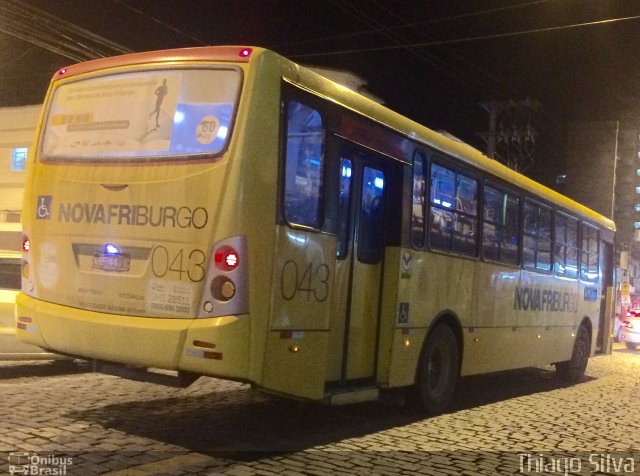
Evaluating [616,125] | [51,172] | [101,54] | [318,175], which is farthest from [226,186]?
[616,125]

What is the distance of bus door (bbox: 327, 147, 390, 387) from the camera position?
21.2 feet

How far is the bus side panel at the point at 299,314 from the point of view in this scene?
18.0ft

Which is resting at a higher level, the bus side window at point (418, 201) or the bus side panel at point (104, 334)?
the bus side window at point (418, 201)

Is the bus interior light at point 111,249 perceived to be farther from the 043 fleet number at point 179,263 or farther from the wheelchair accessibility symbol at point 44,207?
the wheelchair accessibility symbol at point 44,207

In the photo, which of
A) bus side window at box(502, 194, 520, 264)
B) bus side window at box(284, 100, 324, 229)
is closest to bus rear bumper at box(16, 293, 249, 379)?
bus side window at box(284, 100, 324, 229)

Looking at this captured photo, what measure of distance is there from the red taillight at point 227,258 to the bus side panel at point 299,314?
377mm

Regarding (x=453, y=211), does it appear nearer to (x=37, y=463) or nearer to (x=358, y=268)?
(x=358, y=268)

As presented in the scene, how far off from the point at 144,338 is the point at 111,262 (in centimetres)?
76

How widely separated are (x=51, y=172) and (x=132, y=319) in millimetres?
1726

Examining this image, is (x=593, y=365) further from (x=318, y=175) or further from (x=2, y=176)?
(x=2, y=176)

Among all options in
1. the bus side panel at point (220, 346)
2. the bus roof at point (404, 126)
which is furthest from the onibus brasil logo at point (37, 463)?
the bus roof at point (404, 126)

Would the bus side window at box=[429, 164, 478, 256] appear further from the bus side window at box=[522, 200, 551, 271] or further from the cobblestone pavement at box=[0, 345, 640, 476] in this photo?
the cobblestone pavement at box=[0, 345, 640, 476]

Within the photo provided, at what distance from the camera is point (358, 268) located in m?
6.82

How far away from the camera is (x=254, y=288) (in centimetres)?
527
